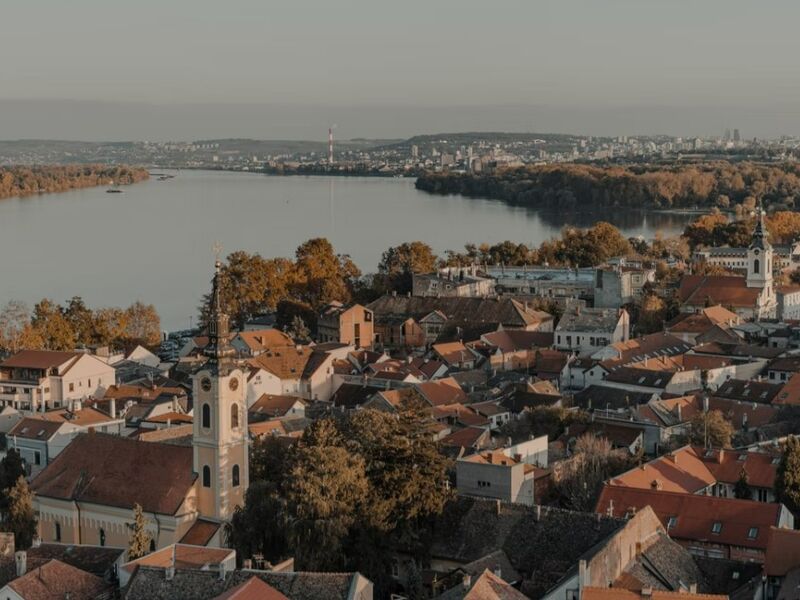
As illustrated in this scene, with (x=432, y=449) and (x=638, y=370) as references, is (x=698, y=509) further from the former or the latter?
(x=638, y=370)

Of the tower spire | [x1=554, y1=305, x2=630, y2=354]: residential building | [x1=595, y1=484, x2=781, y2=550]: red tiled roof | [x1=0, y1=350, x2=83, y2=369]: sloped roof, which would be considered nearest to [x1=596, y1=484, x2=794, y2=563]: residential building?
[x1=595, y1=484, x2=781, y2=550]: red tiled roof

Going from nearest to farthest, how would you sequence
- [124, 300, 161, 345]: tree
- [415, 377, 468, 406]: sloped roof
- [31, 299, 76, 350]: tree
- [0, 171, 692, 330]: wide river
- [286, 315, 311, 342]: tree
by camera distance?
1. [415, 377, 468, 406]: sloped roof
2. [31, 299, 76, 350]: tree
3. [286, 315, 311, 342]: tree
4. [124, 300, 161, 345]: tree
5. [0, 171, 692, 330]: wide river

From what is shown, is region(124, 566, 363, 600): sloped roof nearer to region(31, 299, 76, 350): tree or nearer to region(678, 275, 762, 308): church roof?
region(31, 299, 76, 350): tree

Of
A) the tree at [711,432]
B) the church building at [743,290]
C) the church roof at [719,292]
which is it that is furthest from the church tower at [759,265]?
the tree at [711,432]

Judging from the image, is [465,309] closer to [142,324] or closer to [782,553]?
[142,324]

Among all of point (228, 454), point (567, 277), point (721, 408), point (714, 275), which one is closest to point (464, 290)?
point (567, 277)

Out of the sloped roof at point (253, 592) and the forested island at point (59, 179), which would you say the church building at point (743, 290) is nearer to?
the sloped roof at point (253, 592)
